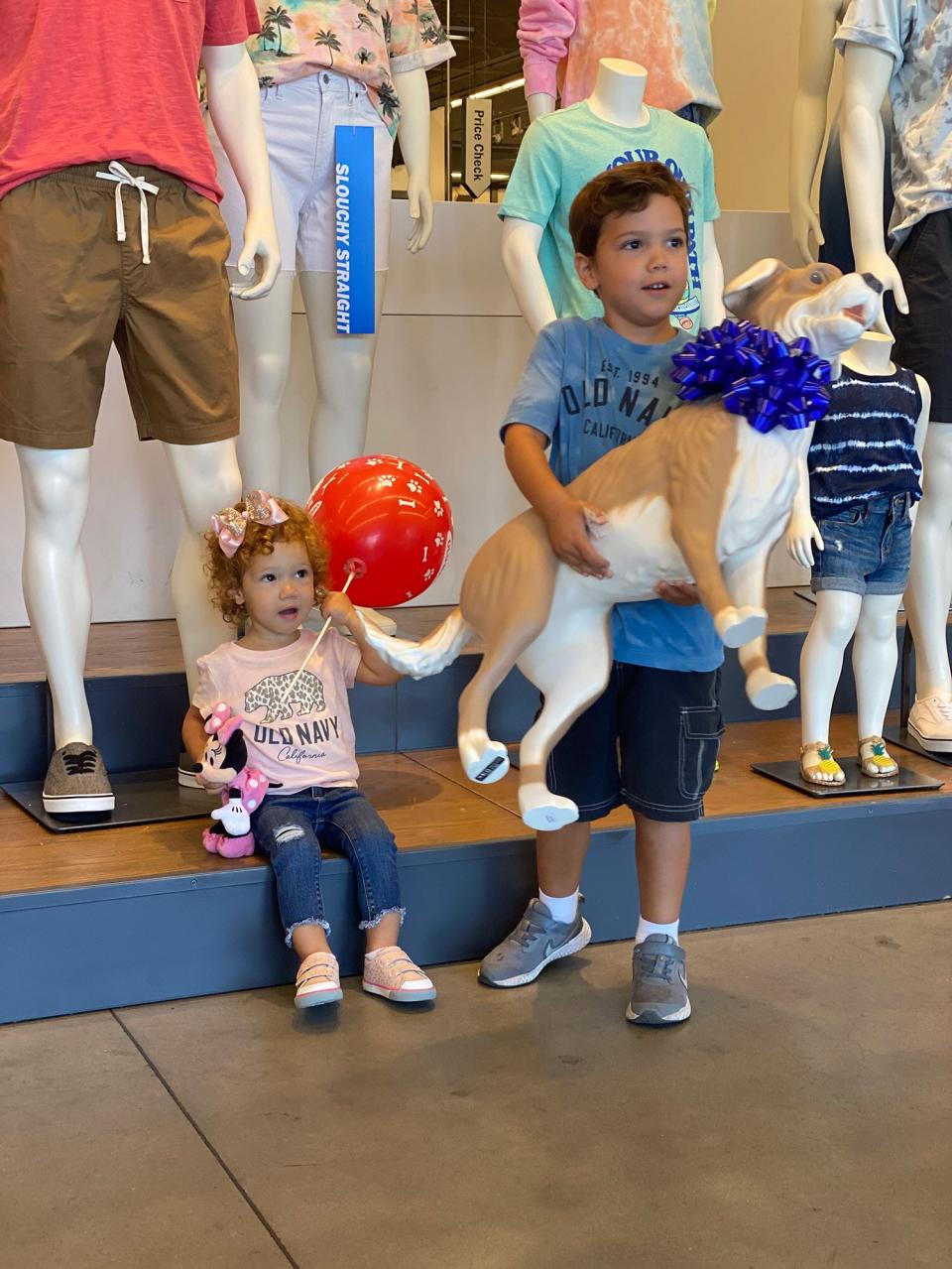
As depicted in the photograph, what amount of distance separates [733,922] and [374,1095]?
0.88 metres

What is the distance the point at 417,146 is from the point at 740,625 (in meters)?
1.73

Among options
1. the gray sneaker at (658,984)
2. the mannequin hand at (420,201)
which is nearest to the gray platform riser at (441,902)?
the gray sneaker at (658,984)

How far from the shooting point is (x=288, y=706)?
2.36 metres

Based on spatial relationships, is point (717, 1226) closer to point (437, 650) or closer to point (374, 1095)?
point (374, 1095)

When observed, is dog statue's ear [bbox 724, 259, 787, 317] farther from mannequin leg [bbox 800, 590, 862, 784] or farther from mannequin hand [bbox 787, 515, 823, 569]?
mannequin leg [bbox 800, 590, 862, 784]

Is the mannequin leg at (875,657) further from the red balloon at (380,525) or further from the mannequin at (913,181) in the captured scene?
the red balloon at (380,525)

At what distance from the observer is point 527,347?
3.91 m

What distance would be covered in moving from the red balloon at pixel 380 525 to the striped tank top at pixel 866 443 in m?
0.71

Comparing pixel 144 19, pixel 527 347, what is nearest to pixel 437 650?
pixel 144 19

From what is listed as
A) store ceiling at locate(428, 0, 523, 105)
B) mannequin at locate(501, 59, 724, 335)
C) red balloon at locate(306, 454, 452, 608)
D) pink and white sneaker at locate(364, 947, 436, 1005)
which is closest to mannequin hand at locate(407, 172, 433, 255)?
mannequin at locate(501, 59, 724, 335)

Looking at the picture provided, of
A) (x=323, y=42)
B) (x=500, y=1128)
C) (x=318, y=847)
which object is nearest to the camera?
(x=500, y=1128)

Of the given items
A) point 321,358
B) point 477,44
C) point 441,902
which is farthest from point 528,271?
point 477,44

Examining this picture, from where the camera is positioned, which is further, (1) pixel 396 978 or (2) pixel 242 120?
(2) pixel 242 120

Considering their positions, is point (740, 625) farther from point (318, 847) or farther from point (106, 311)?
point (106, 311)
